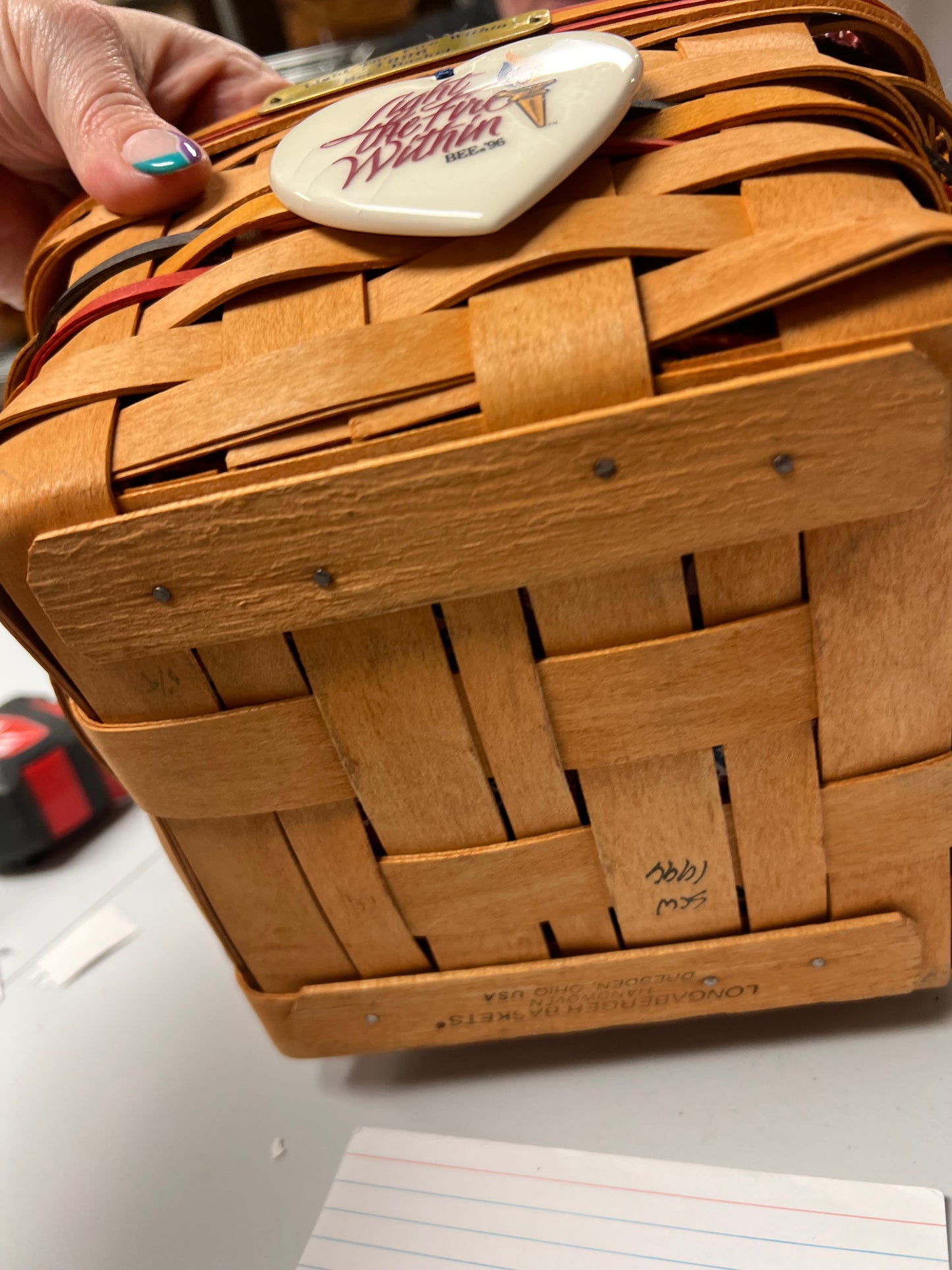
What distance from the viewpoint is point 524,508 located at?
0.30 meters

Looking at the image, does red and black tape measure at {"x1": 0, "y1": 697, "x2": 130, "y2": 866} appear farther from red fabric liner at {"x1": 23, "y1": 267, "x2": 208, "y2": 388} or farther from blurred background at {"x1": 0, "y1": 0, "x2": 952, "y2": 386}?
blurred background at {"x1": 0, "y1": 0, "x2": 952, "y2": 386}

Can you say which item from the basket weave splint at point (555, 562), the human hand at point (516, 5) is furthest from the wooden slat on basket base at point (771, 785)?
the human hand at point (516, 5)

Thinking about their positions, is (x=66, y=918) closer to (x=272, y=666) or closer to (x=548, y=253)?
(x=272, y=666)

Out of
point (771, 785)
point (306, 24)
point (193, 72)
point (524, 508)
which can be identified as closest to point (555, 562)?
point (524, 508)

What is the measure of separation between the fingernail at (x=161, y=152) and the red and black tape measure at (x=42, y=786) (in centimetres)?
36

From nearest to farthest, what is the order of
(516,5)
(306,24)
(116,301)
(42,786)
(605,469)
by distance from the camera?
(605,469), (116,301), (42,786), (516,5), (306,24)

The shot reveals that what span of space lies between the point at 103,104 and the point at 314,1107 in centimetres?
56

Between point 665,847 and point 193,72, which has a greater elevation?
point 193,72

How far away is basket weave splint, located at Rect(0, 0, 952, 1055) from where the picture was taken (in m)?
0.30

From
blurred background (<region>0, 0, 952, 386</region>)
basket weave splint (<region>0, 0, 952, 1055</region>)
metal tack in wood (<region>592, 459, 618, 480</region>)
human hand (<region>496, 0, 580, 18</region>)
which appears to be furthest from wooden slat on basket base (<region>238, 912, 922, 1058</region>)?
blurred background (<region>0, 0, 952, 386</region>)

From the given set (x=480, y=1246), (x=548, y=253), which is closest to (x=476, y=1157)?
(x=480, y=1246)

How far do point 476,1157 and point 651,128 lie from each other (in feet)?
1.48

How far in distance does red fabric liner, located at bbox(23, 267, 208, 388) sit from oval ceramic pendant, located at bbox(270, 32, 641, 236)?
0.19 feet

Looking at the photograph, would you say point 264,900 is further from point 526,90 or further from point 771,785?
point 526,90
